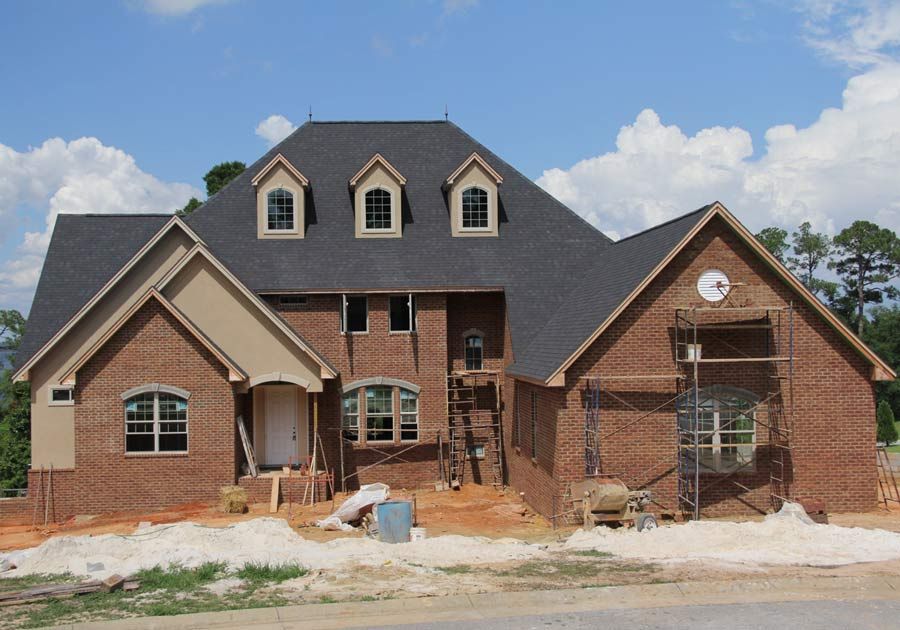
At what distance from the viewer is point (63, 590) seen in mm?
13188

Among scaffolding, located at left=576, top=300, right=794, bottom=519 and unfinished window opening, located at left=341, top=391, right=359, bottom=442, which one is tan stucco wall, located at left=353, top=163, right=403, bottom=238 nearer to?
unfinished window opening, located at left=341, top=391, right=359, bottom=442

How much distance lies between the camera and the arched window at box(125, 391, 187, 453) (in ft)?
76.3

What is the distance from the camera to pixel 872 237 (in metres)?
73.4

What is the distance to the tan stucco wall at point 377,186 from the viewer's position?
27.8m

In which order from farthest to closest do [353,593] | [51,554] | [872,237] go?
[872,237]
[51,554]
[353,593]

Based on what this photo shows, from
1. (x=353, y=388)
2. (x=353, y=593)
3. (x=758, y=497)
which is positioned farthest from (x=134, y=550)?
(x=758, y=497)

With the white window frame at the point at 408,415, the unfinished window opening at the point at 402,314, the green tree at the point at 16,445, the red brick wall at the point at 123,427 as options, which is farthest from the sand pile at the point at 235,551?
the green tree at the point at 16,445

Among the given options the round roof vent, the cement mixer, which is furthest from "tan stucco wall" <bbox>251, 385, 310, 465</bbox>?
the round roof vent

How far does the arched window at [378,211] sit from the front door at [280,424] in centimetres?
576

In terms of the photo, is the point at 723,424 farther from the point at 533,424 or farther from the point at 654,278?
the point at 533,424

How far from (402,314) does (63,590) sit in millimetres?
15104

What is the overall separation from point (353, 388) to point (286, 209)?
610 cm

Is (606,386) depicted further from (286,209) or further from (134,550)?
(286,209)

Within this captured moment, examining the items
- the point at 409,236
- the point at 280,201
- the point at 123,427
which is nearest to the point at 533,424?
the point at 409,236
